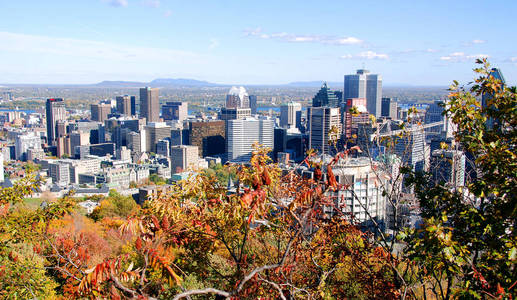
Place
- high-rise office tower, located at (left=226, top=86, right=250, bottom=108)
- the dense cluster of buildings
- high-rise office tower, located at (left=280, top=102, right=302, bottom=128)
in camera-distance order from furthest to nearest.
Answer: high-rise office tower, located at (left=280, top=102, right=302, bottom=128)
high-rise office tower, located at (left=226, top=86, right=250, bottom=108)
the dense cluster of buildings

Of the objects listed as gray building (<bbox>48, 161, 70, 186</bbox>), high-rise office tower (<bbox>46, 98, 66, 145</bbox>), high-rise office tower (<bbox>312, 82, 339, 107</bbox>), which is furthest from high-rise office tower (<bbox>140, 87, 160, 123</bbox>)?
gray building (<bbox>48, 161, 70, 186</bbox>)

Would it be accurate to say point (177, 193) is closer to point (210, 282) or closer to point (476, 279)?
point (476, 279)

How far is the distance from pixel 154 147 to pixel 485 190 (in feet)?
203

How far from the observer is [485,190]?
111 inches

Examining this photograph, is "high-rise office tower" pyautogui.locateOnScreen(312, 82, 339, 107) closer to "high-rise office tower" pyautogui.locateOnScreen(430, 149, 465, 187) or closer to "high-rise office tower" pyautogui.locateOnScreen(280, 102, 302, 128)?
"high-rise office tower" pyautogui.locateOnScreen(280, 102, 302, 128)

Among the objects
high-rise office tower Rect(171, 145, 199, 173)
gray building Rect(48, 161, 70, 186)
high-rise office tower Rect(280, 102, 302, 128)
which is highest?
high-rise office tower Rect(280, 102, 302, 128)

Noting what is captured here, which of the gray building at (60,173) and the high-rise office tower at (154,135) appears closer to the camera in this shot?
the gray building at (60,173)

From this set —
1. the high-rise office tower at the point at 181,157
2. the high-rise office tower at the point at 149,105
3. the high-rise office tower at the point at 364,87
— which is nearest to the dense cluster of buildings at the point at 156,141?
the high-rise office tower at the point at 149,105

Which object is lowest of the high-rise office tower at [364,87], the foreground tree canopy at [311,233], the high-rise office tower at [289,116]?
the high-rise office tower at [289,116]

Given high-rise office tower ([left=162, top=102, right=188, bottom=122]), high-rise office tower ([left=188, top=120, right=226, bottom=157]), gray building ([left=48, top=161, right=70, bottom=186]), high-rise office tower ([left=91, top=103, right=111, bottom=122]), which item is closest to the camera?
gray building ([left=48, top=161, right=70, bottom=186])

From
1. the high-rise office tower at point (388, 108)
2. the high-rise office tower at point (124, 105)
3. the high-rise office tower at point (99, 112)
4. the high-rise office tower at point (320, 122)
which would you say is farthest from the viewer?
the high-rise office tower at point (124, 105)

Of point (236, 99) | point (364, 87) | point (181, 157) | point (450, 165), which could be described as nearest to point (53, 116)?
point (236, 99)

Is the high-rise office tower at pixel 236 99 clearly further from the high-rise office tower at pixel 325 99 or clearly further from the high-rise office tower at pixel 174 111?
the high-rise office tower at pixel 174 111

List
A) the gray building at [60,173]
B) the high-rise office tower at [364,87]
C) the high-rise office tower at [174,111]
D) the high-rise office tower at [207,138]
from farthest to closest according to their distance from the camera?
1. the high-rise office tower at [364,87]
2. the high-rise office tower at [174,111]
3. the high-rise office tower at [207,138]
4. the gray building at [60,173]
